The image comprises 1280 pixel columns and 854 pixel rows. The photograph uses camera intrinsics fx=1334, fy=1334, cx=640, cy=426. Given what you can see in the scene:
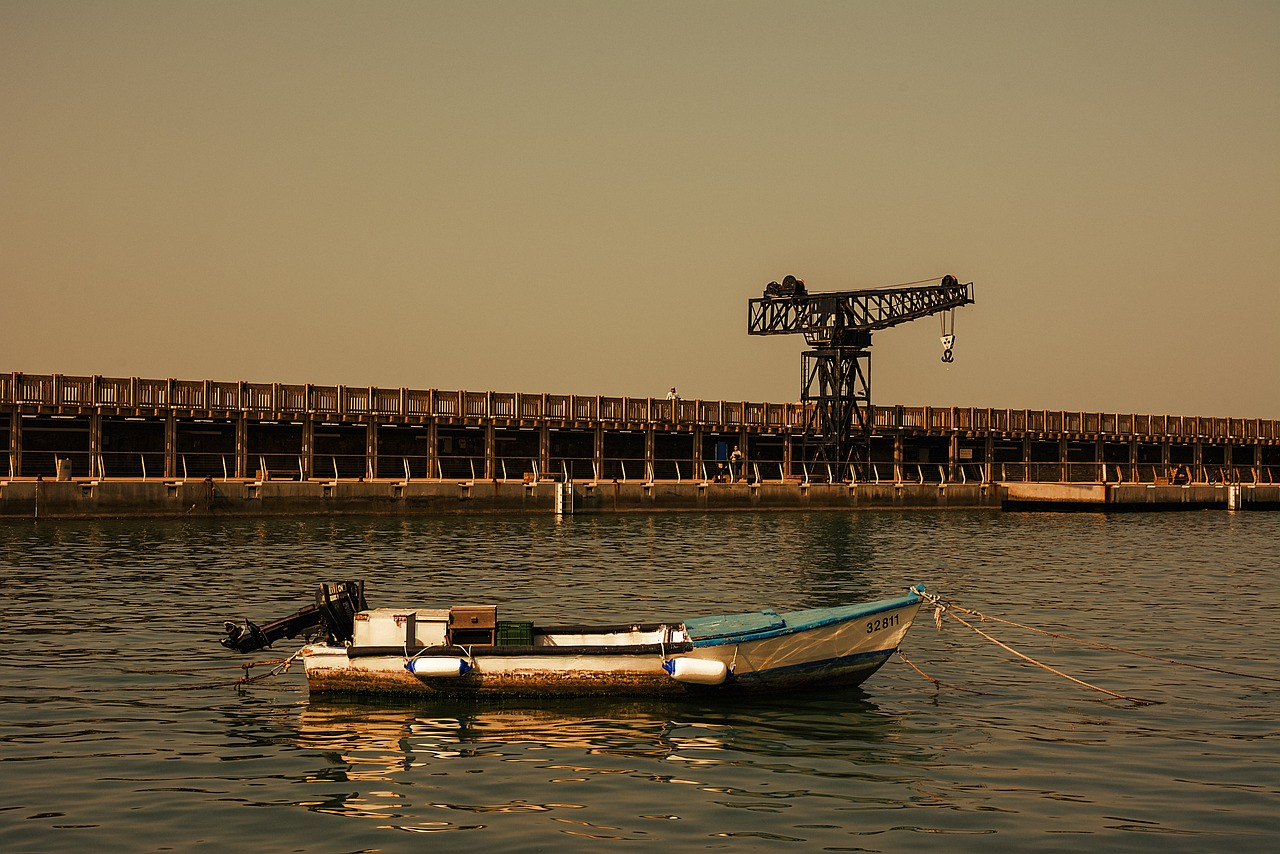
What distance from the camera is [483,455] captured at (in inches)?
2840

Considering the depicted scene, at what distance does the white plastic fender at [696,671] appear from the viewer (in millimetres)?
17453

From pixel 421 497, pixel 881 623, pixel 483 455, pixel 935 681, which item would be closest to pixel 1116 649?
pixel 935 681

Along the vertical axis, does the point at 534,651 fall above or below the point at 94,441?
below

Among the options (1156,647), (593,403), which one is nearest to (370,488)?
(593,403)

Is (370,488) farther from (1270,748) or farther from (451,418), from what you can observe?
(1270,748)

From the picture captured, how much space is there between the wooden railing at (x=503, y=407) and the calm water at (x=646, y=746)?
30.3m

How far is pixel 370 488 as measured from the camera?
61.4 metres

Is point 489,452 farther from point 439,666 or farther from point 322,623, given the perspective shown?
point 439,666

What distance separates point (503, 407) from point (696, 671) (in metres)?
53.7

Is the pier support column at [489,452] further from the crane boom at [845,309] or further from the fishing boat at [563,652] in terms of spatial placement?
the fishing boat at [563,652]

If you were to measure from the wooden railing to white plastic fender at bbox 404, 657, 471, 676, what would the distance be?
4719 cm

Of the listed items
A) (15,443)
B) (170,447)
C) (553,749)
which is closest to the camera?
(553,749)

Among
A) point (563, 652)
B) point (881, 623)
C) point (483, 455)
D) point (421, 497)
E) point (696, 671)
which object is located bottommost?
point (696, 671)

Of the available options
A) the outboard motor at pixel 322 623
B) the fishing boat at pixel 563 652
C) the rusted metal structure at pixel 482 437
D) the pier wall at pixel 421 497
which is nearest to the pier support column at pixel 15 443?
the rusted metal structure at pixel 482 437
